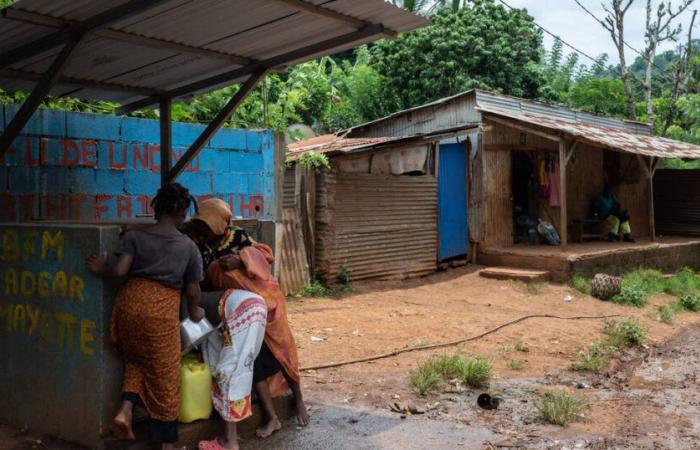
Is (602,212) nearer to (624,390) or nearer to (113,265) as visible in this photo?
(624,390)

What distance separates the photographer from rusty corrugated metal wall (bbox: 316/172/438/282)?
10148 mm

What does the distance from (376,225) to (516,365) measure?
Result: 5047 millimetres

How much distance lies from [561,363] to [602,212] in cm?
930

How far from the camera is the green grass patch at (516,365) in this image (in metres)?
6.20

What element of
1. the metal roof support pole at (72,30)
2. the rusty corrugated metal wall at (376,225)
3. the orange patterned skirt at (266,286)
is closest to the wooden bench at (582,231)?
the rusty corrugated metal wall at (376,225)

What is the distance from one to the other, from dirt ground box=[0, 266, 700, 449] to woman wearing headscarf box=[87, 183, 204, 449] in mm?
638

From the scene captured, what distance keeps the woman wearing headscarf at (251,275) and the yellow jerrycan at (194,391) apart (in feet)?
1.05

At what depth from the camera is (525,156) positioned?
48.5ft

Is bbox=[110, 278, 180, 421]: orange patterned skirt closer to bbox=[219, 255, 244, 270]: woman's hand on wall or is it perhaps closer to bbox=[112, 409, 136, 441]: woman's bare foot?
bbox=[112, 409, 136, 441]: woman's bare foot

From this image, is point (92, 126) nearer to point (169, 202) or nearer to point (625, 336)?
point (169, 202)

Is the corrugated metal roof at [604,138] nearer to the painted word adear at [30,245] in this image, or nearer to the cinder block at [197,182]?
the cinder block at [197,182]

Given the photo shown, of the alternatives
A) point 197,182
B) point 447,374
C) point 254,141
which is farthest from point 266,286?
point 254,141

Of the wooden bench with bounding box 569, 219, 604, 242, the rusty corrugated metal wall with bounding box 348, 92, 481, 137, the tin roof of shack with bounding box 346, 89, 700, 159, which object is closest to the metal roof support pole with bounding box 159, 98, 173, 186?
the tin roof of shack with bounding box 346, 89, 700, 159

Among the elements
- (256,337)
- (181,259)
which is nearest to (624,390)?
(256,337)
